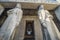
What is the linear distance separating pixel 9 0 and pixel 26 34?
0.68 metres

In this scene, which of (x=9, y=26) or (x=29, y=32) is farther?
(x=29, y=32)

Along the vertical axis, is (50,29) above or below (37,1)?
below

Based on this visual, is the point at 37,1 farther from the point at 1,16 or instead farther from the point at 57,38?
the point at 57,38

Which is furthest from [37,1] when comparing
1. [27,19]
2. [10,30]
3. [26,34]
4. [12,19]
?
[10,30]

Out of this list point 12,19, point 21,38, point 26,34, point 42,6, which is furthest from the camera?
point 42,6

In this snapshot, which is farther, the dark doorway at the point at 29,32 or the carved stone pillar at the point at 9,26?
the dark doorway at the point at 29,32

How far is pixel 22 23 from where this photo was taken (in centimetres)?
199

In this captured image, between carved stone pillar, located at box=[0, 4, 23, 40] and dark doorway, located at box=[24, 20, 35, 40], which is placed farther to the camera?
dark doorway, located at box=[24, 20, 35, 40]

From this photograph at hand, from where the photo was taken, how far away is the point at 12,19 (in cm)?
154

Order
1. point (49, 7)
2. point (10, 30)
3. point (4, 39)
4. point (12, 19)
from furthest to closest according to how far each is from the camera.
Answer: point (49, 7), point (12, 19), point (10, 30), point (4, 39)

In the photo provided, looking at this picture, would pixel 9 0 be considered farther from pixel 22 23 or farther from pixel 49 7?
pixel 49 7

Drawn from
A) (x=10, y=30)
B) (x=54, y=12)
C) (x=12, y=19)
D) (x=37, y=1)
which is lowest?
(x=10, y=30)

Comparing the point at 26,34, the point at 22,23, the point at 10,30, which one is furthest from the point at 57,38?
the point at 22,23

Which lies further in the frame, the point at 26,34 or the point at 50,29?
the point at 26,34
